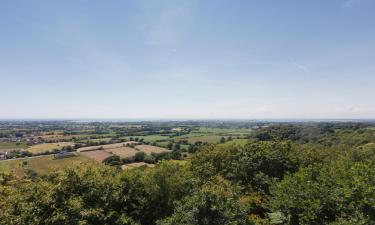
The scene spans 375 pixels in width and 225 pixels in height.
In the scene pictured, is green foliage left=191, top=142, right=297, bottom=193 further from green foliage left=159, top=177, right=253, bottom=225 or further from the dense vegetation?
green foliage left=159, top=177, right=253, bottom=225

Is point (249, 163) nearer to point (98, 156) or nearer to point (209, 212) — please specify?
point (209, 212)

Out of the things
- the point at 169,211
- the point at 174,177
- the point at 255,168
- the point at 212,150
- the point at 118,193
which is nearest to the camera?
the point at 118,193

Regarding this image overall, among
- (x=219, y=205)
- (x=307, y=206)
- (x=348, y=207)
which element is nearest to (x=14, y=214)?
(x=219, y=205)

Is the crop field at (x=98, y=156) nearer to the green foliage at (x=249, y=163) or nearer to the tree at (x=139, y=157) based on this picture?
the tree at (x=139, y=157)

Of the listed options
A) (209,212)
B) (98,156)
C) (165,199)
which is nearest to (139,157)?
(98,156)

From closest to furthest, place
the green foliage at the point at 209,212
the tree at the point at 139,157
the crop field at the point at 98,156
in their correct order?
the green foliage at the point at 209,212 < the crop field at the point at 98,156 < the tree at the point at 139,157

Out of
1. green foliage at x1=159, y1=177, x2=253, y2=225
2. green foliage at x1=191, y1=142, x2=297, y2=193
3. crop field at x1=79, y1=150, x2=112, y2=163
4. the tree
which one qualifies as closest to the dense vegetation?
green foliage at x1=159, y1=177, x2=253, y2=225

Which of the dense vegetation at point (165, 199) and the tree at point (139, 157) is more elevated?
the dense vegetation at point (165, 199)

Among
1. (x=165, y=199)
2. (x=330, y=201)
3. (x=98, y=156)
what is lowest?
(x=98, y=156)

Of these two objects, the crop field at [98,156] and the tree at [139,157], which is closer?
the crop field at [98,156]

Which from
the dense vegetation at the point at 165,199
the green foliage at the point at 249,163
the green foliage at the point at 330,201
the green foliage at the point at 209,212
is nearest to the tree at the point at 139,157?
the green foliage at the point at 249,163

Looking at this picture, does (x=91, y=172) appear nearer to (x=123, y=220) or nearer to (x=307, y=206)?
(x=123, y=220)
